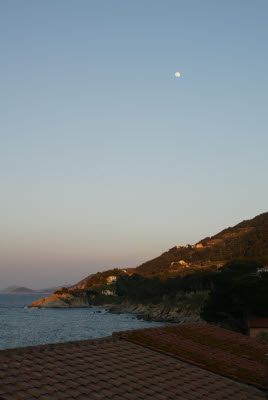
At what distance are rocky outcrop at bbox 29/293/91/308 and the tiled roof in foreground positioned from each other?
162 metres

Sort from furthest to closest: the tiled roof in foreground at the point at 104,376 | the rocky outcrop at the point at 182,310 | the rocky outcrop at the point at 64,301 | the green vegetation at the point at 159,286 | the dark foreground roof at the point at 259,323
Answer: the rocky outcrop at the point at 64,301, the green vegetation at the point at 159,286, the rocky outcrop at the point at 182,310, the dark foreground roof at the point at 259,323, the tiled roof in foreground at the point at 104,376

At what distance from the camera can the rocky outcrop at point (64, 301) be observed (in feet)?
544

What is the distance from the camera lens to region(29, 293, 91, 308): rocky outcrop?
544 feet

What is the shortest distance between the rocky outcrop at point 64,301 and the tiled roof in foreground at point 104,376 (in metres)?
162

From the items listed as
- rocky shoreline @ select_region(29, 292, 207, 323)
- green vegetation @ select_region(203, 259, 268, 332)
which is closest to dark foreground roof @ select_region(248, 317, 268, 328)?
green vegetation @ select_region(203, 259, 268, 332)

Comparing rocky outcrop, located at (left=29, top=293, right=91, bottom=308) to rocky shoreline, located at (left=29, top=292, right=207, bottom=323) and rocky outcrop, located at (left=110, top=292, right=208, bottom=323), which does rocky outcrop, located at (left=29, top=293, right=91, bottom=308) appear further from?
rocky outcrop, located at (left=110, top=292, right=208, bottom=323)

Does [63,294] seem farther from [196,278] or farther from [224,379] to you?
[224,379]

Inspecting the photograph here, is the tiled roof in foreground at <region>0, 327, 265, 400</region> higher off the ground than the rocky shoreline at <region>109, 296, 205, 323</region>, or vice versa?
the tiled roof in foreground at <region>0, 327, 265, 400</region>

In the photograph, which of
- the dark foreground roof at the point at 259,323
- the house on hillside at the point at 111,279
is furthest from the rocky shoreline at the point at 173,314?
the house on hillside at the point at 111,279

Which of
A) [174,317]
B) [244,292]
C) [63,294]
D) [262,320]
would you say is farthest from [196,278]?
[63,294]

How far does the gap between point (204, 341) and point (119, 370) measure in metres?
5.47

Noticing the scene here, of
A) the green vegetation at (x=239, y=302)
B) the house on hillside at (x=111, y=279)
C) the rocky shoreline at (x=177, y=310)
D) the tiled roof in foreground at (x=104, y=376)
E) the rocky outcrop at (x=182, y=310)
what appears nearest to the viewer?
the tiled roof in foreground at (x=104, y=376)

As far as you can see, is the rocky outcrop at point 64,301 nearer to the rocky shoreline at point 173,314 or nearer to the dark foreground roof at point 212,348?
the rocky shoreline at point 173,314

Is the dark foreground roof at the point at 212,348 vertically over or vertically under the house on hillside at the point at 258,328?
over
